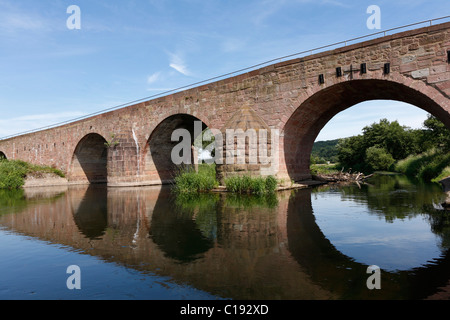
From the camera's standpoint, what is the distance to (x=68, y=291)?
3.74m

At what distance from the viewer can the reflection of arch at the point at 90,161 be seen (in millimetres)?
29942

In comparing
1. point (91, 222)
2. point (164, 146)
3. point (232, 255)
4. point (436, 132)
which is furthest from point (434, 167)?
point (91, 222)

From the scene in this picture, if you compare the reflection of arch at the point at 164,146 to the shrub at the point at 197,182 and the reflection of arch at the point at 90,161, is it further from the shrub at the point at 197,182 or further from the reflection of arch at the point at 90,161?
the reflection of arch at the point at 90,161

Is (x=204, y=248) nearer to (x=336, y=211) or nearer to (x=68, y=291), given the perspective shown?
(x=68, y=291)

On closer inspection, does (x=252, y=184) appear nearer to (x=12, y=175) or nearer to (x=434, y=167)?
(x=434, y=167)

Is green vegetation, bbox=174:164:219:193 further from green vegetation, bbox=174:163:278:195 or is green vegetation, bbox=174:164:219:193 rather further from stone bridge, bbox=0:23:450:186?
stone bridge, bbox=0:23:450:186

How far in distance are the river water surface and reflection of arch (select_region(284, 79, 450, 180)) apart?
16.9ft

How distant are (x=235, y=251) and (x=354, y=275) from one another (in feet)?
6.18

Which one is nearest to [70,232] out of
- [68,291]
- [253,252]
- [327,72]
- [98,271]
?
[98,271]

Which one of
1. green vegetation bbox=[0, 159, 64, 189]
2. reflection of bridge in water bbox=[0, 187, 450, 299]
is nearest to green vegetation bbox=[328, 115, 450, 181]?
reflection of bridge in water bbox=[0, 187, 450, 299]

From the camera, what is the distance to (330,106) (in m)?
16.0

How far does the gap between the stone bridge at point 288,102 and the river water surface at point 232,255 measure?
18.6 feet
